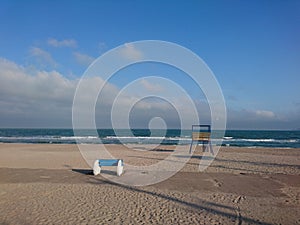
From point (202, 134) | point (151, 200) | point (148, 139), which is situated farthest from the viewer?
point (148, 139)

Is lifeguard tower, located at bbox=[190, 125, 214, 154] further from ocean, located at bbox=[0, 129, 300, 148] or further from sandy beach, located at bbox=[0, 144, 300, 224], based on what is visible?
ocean, located at bbox=[0, 129, 300, 148]

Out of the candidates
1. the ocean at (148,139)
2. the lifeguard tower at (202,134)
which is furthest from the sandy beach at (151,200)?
the ocean at (148,139)

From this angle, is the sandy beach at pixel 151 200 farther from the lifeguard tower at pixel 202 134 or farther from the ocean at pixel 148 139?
the ocean at pixel 148 139

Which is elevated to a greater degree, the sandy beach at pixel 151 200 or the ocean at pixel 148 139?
the ocean at pixel 148 139

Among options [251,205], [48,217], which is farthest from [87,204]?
[251,205]

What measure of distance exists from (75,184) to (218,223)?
472 centimetres

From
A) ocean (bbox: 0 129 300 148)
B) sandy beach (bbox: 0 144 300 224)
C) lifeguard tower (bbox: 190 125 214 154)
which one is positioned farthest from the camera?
ocean (bbox: 0 129 300 148)

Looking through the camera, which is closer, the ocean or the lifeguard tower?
the lifeguard tower

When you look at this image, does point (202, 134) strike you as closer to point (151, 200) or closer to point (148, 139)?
point (151, 200)

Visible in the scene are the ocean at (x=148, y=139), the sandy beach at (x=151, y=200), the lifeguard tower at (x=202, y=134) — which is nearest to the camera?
the sandy beach at (x=151, y=200)

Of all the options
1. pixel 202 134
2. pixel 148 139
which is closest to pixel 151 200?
pixel 202 134

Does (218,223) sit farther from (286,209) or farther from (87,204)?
(87,204)

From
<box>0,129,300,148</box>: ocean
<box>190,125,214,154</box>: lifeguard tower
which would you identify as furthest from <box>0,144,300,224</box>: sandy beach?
<box>0,129,300,148</box>: ocean

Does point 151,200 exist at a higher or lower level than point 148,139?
lower
